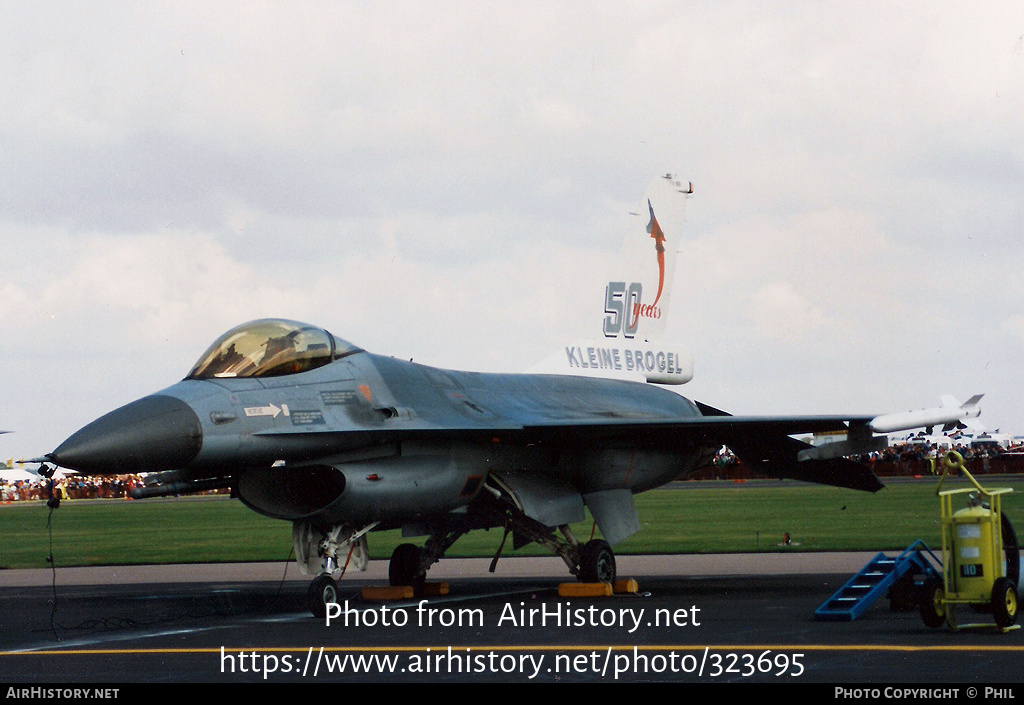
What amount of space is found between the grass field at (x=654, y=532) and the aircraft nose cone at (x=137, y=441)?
11.5m

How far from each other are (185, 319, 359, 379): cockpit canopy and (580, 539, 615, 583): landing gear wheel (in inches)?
160

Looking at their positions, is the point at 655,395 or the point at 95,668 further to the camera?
the point at 655,395

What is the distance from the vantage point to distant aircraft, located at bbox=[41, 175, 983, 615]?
1207 centimetres

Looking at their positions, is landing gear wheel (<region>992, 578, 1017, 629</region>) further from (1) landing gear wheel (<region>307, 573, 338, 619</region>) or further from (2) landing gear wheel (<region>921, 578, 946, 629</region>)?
(1) landing gear wheel (<region>307, 573, 338, 619</region>)

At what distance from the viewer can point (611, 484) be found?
16234 millimetres

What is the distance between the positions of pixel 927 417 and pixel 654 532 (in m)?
14.4

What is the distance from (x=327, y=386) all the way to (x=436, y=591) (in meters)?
A: 3.61

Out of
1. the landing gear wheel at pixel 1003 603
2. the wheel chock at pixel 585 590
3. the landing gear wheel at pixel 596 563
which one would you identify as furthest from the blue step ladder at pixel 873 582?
the landing gear wheel at pixel 596 563

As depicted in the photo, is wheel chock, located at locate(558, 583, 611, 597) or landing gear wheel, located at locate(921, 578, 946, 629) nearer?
A: landing gear wheel, located at locate(921, 578, 946, 629)

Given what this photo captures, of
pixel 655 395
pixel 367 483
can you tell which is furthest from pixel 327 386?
pixel 655 395

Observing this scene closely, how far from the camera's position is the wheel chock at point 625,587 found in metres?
15.3

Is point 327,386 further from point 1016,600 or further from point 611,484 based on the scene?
point 1016,600

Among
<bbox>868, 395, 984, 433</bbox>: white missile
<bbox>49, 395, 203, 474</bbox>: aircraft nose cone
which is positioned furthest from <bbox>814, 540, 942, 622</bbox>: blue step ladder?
<bbox>49, 395, 203, 474</bbox>: aircraft nose cone

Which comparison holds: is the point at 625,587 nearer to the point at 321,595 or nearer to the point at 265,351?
the point at 321,595
